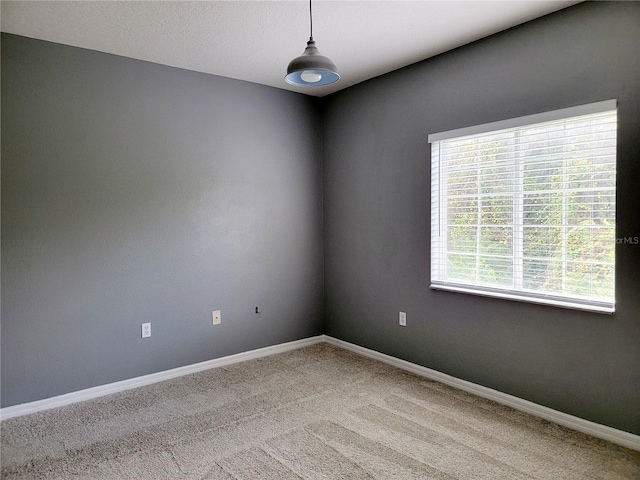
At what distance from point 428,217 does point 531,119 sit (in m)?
1.07

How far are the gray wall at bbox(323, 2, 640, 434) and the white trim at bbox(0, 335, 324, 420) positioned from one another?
624 mm

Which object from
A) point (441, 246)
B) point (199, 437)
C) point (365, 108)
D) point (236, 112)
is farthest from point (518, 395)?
point (236, 112)

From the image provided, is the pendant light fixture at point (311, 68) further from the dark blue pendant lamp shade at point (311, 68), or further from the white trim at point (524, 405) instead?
the white trim at point (524, 405)

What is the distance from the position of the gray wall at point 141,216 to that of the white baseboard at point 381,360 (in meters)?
0.07

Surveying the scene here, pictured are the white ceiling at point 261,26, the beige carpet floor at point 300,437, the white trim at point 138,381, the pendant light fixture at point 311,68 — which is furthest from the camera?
the white trim at point 138,381

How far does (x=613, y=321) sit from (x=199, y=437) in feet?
8.36

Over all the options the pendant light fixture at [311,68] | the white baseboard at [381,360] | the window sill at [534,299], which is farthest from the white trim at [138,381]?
the pendant light fixture at [311,68]

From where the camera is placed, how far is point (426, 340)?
3695 mm

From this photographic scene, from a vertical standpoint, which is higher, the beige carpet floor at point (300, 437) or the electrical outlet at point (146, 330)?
the electrical outlet at point (146, 330)

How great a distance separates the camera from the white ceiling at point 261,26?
→ 8.70 ft

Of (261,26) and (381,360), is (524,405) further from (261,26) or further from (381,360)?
(261,26)

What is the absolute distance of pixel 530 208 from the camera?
9.83 feet


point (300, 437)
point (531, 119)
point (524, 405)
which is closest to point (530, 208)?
point (531, 119)

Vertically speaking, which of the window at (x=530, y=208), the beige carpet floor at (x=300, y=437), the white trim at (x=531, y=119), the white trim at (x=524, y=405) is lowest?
the beige carpet floor at (x=300, y=437)
